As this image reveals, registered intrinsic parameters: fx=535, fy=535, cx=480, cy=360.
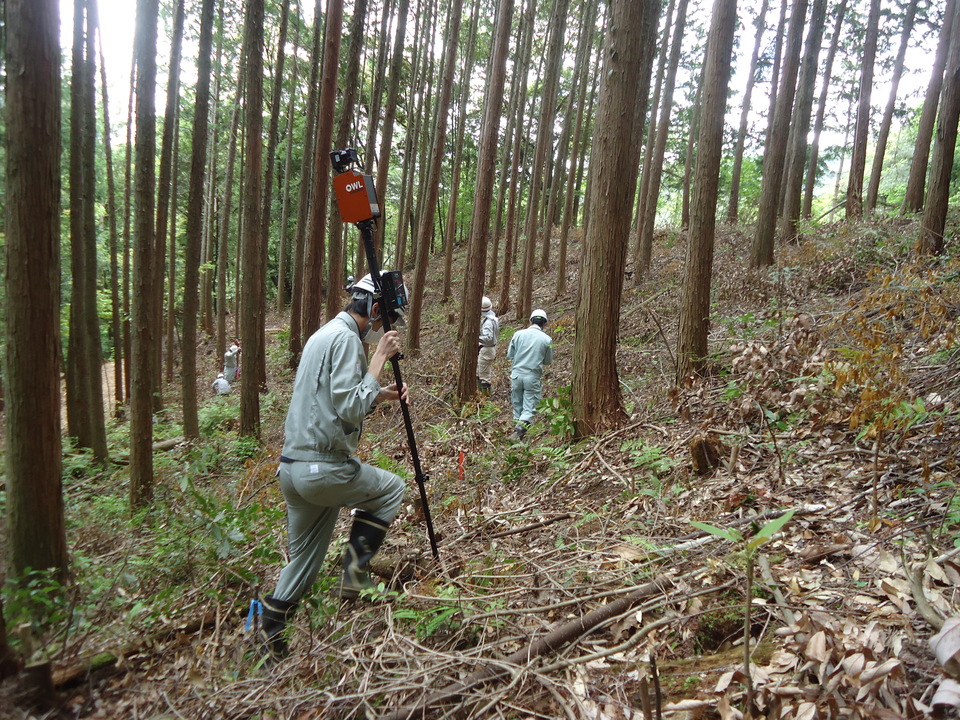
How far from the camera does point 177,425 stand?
465 inches

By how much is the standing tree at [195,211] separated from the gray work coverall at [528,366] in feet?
17.6

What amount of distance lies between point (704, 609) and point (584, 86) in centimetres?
1548

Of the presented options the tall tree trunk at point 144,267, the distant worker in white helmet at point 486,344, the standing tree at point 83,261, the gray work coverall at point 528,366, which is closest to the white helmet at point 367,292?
the tall tree trunk at point 144,267

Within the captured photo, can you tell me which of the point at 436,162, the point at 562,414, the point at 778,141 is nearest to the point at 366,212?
the point at 562,414

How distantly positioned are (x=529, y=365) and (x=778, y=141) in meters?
6.17

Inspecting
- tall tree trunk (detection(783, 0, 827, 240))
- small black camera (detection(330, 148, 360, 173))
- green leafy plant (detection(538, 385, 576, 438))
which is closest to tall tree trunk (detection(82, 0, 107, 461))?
small black camera (detection(330, 148, 360, 173))

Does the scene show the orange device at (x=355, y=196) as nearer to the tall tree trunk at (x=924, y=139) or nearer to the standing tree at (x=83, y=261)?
the standing tree at (x=83, y=261)

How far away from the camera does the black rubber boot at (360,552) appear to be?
3.49 meters

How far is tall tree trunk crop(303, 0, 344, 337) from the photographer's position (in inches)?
301

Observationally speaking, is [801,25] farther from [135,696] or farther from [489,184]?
[135,696]

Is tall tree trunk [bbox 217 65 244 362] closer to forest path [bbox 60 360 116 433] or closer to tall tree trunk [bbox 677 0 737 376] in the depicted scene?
forest path [bbox 60 360 116 433]

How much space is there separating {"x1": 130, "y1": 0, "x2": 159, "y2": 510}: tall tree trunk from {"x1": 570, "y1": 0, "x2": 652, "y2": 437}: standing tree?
500 cm

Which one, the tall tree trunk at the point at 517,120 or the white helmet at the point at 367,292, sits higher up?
the tall tree trunk at the point at 517,120

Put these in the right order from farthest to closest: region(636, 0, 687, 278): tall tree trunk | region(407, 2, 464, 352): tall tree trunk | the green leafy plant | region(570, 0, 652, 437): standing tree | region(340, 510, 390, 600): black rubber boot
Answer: region(636, 0, 687, 278): tall tree trunk, region(407, 2, 464, 352): tall tree trunk, the green leafy plant, region(570, 0, 652, 437): standing tree, region(340, 510, 390, 600): black rubber boot
